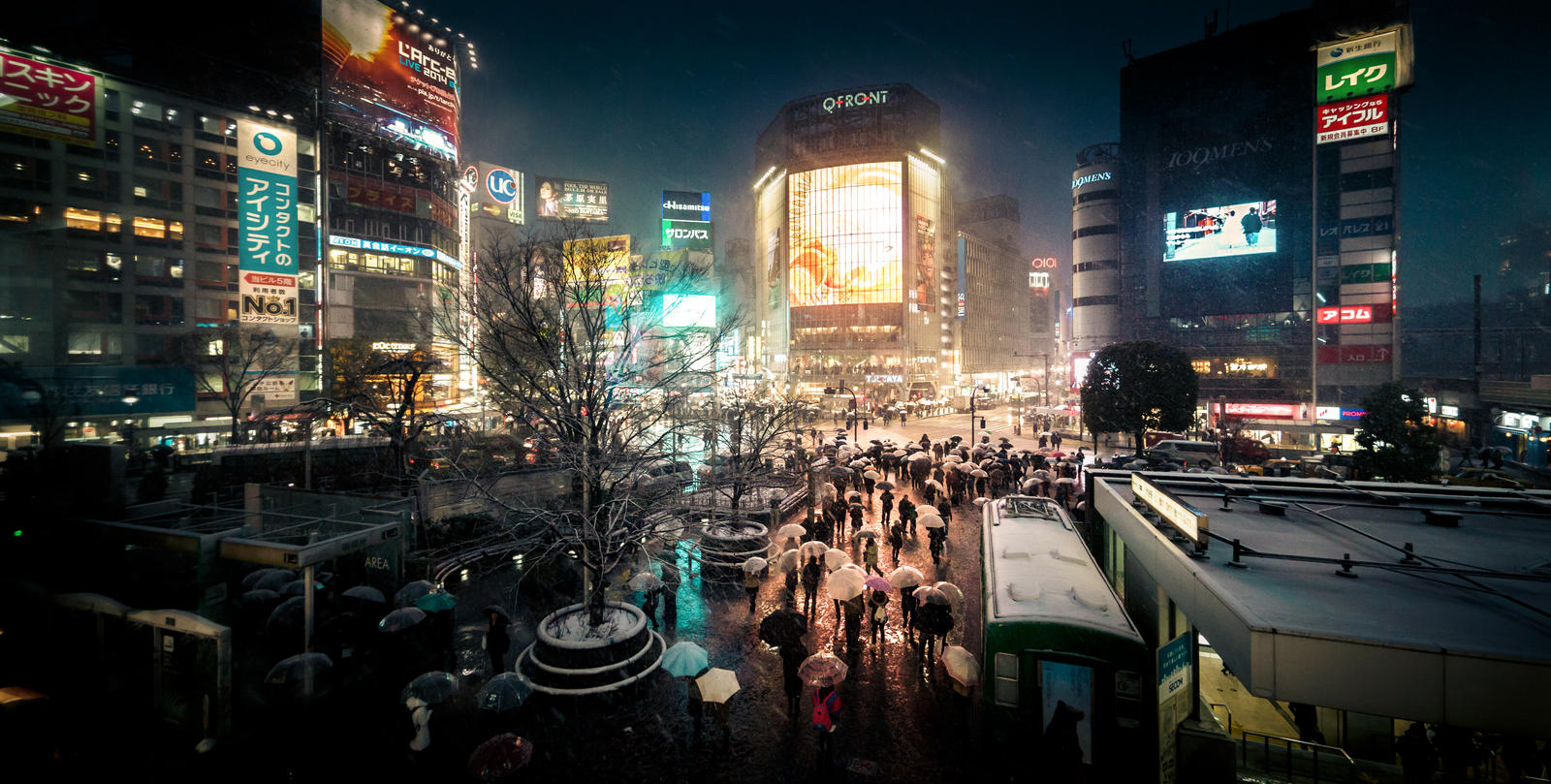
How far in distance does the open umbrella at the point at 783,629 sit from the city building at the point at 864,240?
75.0m

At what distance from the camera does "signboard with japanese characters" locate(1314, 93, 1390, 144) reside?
46.4 metres

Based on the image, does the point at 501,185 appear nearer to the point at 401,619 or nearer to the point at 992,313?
the point at 401,619

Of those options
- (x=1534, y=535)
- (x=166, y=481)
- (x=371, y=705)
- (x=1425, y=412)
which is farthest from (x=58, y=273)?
(x=1425, y=412)

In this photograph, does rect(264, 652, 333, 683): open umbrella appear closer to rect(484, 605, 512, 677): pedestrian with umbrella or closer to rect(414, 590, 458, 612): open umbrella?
rect(414, 590, 458, 612): open umbrella

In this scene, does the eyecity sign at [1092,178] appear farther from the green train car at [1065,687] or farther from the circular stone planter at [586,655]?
the circular stone planter at [586,655]

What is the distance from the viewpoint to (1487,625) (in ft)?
17.1

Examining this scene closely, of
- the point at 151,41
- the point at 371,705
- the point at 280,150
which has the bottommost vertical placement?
the point at 371,705

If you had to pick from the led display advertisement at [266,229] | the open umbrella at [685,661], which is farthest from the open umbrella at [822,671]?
the led display advertisement at [266,229]

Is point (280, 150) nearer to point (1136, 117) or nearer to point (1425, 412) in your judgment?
point (1425, 412)

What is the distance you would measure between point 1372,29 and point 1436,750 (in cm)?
6788

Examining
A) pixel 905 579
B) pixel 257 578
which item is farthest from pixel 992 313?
pixel 257 578

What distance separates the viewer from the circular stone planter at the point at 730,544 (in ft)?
49.5

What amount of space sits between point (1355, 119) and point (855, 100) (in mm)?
62170

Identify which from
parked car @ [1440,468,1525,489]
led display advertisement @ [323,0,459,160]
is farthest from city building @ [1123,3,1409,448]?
led display advertisement @ [323,0,459,160]
